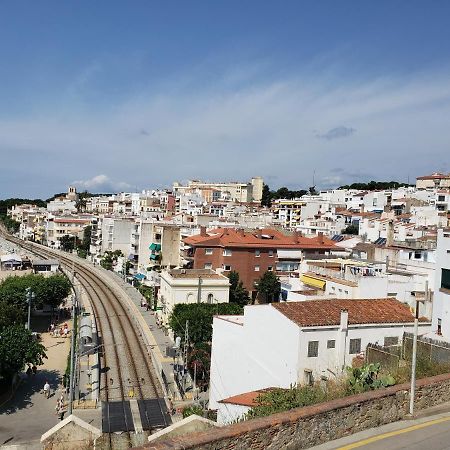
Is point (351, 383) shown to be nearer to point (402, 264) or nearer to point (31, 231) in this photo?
point (402, 264)

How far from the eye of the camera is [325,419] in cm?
988

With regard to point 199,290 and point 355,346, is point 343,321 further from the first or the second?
point 199,290

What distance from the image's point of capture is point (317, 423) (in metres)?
9.77

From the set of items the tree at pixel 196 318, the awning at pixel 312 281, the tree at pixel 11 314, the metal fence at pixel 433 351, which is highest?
the awning at pixel 312 281

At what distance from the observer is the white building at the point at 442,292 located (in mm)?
24781

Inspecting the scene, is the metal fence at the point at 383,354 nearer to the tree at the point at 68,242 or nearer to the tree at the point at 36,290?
the tree at the point at 36,290

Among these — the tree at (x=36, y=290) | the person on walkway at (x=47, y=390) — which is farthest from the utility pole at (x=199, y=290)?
the tree at (x=36, y=290)

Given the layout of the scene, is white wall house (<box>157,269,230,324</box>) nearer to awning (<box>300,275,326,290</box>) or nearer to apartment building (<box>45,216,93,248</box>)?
awning (<box>300,275,326,290</box>)

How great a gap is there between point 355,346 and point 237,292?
79.7ft

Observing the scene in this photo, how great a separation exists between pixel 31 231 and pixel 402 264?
126695 millimetres

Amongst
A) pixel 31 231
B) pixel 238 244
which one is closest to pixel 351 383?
pixel 238 244

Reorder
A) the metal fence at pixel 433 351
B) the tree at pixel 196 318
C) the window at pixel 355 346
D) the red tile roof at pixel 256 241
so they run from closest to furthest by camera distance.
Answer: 1. the metal fence at pixel 433 351
2. the window at pixel 355 346
3. the tree at pixel 196 318
4. the red tile roof at pixel 256 241

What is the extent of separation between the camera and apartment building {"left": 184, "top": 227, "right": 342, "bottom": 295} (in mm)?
52844

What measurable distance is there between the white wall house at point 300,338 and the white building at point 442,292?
695 millimetres
